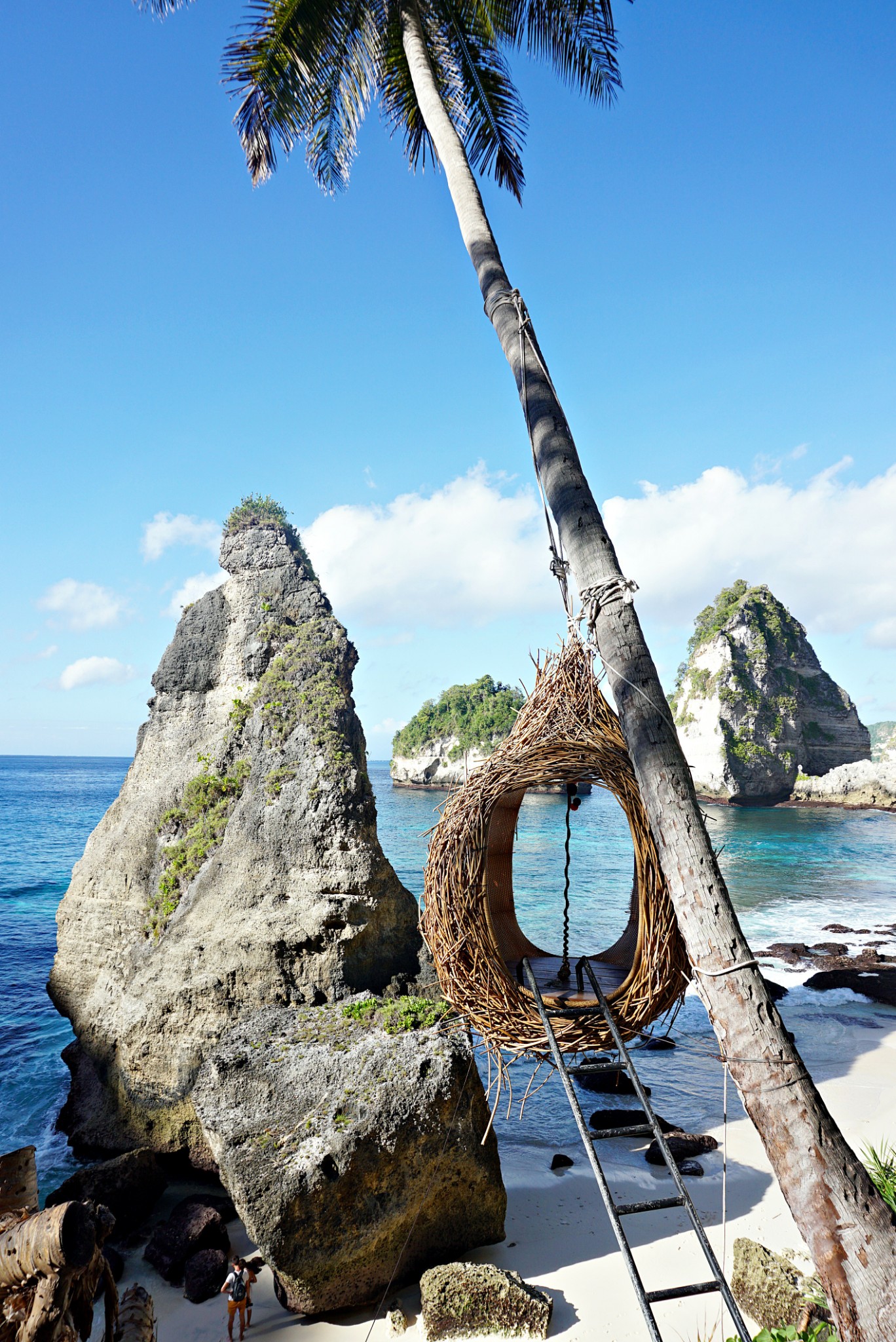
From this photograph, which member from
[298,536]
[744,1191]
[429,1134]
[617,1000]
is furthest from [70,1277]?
[298,536]

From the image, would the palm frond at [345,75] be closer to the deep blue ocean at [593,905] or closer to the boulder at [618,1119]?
the deep blue ocean at [593,905]

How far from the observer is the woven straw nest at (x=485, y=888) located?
4117 mm

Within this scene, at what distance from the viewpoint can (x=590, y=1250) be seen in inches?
321

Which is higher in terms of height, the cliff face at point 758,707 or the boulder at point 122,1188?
the cliff face at point 758,707

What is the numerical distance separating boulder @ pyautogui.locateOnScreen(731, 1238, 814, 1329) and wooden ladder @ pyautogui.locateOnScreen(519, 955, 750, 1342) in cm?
360

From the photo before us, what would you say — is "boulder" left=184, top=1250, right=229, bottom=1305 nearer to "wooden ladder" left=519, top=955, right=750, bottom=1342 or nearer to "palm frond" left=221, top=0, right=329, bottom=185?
"wooden ladder" left=519, top=955, right=750, bottom=1342

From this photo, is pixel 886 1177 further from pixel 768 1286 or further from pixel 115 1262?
pixel 115 1262

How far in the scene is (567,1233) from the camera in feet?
27.9

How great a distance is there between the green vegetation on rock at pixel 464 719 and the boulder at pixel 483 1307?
61.9 meters

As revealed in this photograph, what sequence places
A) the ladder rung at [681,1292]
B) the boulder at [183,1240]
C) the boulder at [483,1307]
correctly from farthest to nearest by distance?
1. the boulder at [183,1240]
2. the boulder at [483,1307]
3. the ladder rung at [681,1292]

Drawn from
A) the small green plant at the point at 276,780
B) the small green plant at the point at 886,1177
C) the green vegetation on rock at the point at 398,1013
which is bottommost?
the small green plant at the point at 886,1177

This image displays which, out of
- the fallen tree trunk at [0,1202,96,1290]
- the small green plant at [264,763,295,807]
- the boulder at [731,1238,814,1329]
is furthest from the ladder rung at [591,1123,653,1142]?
the small green plant at [264,763,295,807]

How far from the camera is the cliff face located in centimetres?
6284

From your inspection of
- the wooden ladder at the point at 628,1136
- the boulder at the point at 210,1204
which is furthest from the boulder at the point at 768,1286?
the boulder at the point at 210,1204
